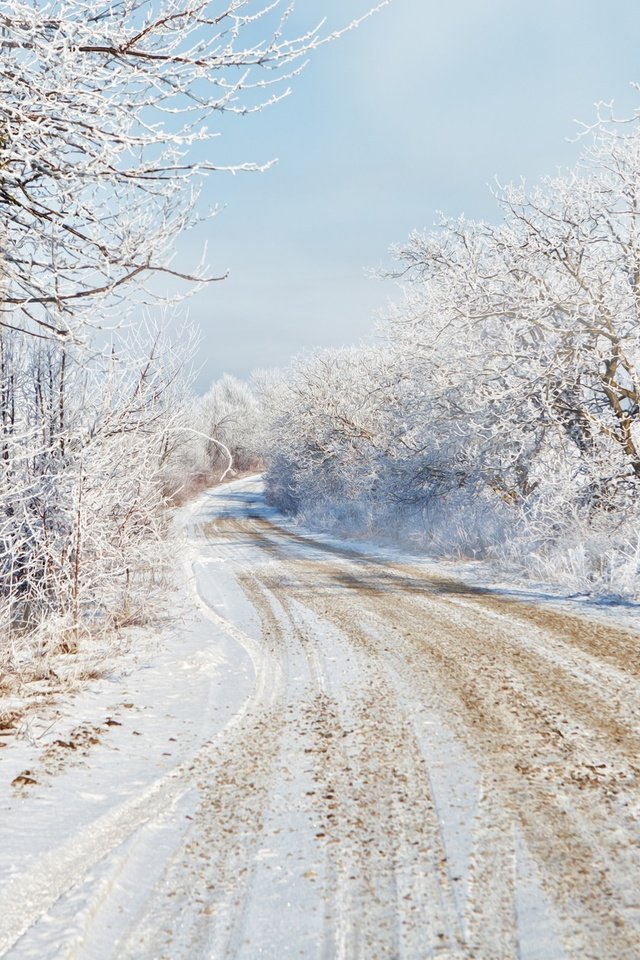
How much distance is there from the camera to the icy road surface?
213 cm

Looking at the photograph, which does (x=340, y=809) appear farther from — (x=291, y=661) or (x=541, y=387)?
(x=541, y=387)

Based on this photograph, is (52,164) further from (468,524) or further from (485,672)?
(468,524)

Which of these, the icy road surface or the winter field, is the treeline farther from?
the icy road surface

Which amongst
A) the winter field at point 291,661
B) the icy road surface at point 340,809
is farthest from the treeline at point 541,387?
the icy road surface at point 340,809

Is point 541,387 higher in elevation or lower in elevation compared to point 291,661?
higher

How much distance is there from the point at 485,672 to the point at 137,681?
2.94 m

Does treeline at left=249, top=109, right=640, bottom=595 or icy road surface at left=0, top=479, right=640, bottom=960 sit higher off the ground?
treeline at left=249, top=109, right=640, bottom=595

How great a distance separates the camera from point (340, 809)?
117 inches

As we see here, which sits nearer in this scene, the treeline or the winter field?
the winter field

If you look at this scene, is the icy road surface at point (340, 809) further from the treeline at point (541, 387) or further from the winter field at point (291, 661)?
the treeline at point (541, 387)

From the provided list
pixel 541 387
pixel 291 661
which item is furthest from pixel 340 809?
pixel 541 387

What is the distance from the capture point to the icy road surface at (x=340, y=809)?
7.00 ft

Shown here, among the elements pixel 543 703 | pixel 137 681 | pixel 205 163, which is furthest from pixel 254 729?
pixel 205 163

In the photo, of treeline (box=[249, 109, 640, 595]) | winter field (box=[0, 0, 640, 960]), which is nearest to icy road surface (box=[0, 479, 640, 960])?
winter field (box=[0, 0, 640, 960])
